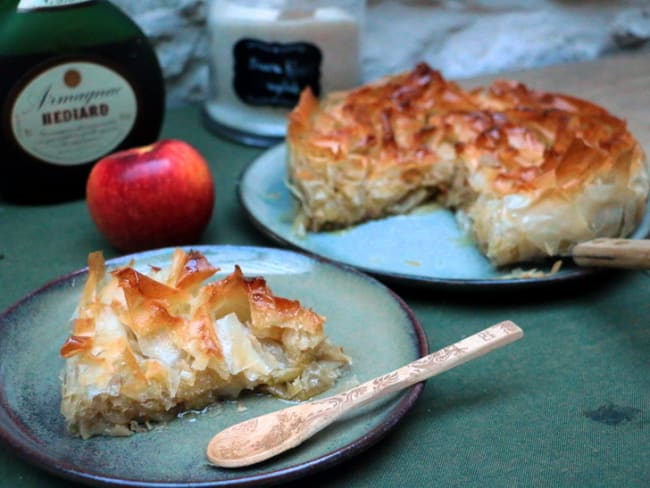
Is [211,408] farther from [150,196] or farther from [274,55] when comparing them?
[274,55]

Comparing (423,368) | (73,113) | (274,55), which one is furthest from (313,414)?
(274,55)

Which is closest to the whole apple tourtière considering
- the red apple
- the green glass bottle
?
the red apple

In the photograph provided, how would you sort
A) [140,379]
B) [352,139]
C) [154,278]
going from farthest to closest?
[352,139]
[154,278]
[140,379]

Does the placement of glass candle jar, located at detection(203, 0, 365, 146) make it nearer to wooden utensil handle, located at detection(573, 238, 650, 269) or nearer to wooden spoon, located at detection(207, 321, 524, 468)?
wooden utensil handle, located at detection(573, 238, 650, 269)

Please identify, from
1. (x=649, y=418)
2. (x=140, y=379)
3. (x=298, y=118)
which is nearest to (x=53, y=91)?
(x=298, y=118)

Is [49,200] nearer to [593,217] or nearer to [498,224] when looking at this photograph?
[498,224]

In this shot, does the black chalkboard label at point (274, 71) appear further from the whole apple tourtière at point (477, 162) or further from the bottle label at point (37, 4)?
the bottle label at point (37, 4)

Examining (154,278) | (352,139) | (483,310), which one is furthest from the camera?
(352,139)
